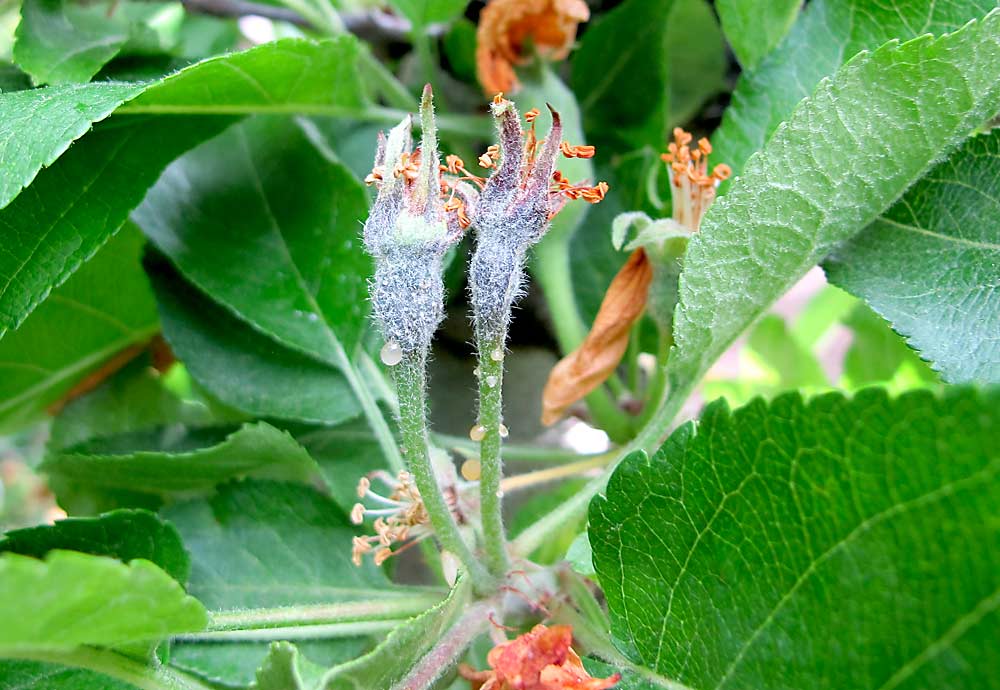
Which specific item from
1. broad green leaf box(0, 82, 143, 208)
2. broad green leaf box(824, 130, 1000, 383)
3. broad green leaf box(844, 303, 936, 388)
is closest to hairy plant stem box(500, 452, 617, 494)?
broad green leaf box(824, 130, 1000, 383)

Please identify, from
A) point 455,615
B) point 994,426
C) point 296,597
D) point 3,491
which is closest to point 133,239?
point 296,597

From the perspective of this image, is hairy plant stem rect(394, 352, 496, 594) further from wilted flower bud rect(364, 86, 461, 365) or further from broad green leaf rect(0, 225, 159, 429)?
broad green leaf rect(0, 225, 159, 429)

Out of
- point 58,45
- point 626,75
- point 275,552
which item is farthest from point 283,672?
point 626,75

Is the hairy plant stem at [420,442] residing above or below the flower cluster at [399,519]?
above

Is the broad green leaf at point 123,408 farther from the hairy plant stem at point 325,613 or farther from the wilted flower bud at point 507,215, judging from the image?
the wilted flower bud at point 507,215

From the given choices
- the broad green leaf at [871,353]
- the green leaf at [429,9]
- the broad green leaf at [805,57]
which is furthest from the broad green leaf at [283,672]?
the broad green leaf at [871,353]
